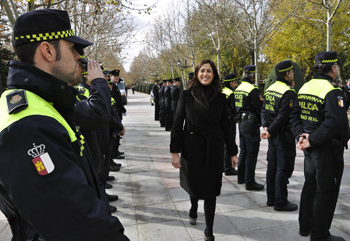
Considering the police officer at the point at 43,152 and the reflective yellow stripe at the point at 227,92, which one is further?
the reflective yellow stripe at the point at 227,92

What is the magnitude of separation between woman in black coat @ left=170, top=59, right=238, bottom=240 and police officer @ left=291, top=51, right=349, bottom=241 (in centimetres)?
88

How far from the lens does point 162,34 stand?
3244 cm

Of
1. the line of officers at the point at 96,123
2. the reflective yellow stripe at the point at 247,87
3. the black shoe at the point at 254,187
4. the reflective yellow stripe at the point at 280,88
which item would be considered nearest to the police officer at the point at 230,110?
the reflective yellow stripe at the point at 247,87

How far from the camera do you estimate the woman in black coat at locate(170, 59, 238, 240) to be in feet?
10.1

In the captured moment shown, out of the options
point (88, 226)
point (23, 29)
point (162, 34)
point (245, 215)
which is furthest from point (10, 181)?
point (162, 34)

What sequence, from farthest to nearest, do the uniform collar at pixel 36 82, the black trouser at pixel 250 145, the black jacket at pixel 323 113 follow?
the black trouser at pixel 250 145 → the black jacket at pixel 323 113 → the uniform collar at pixel 36 82

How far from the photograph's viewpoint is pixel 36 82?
115 cm

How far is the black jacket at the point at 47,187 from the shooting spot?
958 millimetres

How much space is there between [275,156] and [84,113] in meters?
2.94

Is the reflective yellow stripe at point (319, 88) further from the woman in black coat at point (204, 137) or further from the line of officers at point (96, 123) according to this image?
the line of officers at point (96, 123)

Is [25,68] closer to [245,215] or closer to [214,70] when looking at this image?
[214,70]

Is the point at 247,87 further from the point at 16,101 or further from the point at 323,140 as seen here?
the point at 16,101

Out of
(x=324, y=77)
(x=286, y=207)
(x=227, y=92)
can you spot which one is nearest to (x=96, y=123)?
(x=324, y=77)

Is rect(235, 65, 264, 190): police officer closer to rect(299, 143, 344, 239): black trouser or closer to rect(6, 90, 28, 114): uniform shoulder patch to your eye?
rect(299, 143, 344, 239): black trouser
